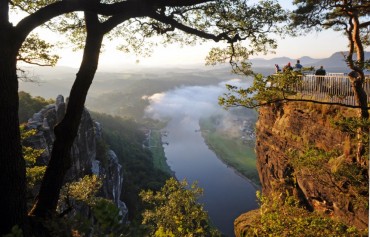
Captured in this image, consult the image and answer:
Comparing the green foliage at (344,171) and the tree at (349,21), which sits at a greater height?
the tree at (349,21)

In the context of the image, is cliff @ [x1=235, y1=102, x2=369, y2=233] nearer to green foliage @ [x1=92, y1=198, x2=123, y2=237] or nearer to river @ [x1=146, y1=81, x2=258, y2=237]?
green foliage @ [x1=92, y1=198, x2=123, y2=237]

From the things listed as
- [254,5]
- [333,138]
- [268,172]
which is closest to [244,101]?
[254,5]

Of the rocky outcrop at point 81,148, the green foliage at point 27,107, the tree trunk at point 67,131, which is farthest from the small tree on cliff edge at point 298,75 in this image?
the green foliage at point 27,107

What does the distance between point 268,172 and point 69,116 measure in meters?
27.7

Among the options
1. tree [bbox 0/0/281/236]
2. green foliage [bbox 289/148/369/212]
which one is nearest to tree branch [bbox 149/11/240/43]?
tree [bbox 0/0/281/236]

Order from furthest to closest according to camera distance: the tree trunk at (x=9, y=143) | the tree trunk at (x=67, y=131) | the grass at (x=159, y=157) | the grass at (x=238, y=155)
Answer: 1. the grass at (x=159, y=157)
2. the grass at (x=238, y=155)
3. the tree trunk at (x=67, y=131)
4. the tree trunk at (x=9, y=143)

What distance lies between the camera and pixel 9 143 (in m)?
5.59

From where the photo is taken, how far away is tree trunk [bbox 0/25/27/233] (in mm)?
5523

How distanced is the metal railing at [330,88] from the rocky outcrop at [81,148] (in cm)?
2230

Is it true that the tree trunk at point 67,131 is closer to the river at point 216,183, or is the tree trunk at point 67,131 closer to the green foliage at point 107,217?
the green foliage at point 107,217

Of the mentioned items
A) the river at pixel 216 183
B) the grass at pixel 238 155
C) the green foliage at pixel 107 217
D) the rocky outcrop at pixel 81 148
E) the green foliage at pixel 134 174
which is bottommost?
the river at pixel 216 183

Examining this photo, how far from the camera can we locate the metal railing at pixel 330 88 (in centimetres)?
1897

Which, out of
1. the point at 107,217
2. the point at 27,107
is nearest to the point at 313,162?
the point at 107,217

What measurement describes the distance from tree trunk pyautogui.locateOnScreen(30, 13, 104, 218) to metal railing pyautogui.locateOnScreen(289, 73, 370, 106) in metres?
13.9
